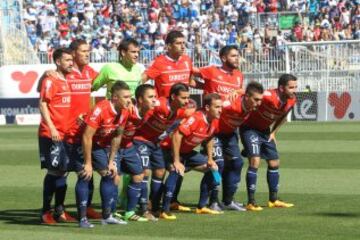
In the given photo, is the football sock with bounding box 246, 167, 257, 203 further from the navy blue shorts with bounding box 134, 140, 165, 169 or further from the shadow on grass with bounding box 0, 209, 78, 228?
the shadow on grass with bounding box 0, 209, 78, 228

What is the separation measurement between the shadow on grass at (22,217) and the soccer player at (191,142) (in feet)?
4.48

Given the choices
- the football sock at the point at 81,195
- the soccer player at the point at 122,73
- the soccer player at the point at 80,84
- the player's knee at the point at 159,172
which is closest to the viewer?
the football sock at the point at 81,195

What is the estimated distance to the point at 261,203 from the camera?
14.5 metres

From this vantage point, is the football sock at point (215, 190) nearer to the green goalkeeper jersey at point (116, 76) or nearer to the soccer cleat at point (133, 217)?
the soccer cleat at point (133, 217)

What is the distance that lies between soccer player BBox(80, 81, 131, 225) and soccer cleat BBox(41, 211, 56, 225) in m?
0.69

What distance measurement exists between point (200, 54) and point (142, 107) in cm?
2232

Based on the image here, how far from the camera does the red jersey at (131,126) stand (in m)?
12.7

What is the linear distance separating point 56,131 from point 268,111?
3.18 meters

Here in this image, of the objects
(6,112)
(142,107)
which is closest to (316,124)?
(6,112)

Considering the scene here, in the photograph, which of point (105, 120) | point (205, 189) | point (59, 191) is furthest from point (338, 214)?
point (59, 191)

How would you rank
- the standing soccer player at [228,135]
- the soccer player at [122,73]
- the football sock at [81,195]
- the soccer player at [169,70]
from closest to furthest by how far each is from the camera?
the football sock at [81,195] → the standing soccer player at [228,135] → the soccer player at [122,73] → the soccer player at [169,70]

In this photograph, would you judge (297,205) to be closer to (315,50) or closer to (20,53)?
(315,50)

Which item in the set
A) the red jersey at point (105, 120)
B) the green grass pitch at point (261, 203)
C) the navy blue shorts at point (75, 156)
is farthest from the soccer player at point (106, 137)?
the green grass pitch at point (261, 203)

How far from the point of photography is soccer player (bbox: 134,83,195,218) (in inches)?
514
